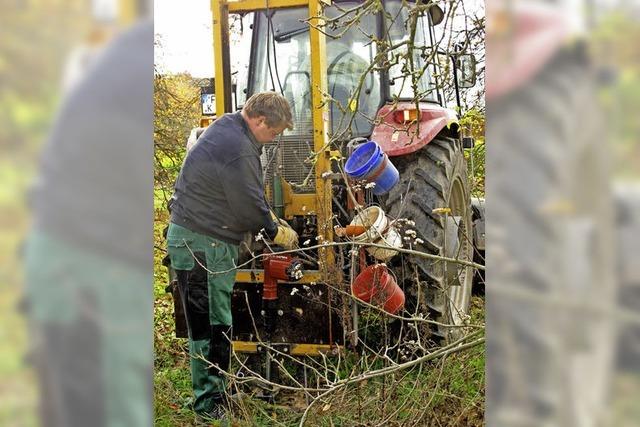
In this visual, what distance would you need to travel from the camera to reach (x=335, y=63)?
3996mm

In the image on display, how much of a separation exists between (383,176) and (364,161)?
12cm

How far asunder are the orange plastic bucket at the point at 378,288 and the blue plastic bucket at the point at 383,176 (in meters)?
0.40

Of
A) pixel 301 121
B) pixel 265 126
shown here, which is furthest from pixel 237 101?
pixel 265 126

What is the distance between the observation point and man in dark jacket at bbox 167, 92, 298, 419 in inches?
135

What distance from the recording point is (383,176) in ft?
11.1

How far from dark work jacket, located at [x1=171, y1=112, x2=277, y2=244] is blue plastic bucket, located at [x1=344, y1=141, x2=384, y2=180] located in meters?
0.47
